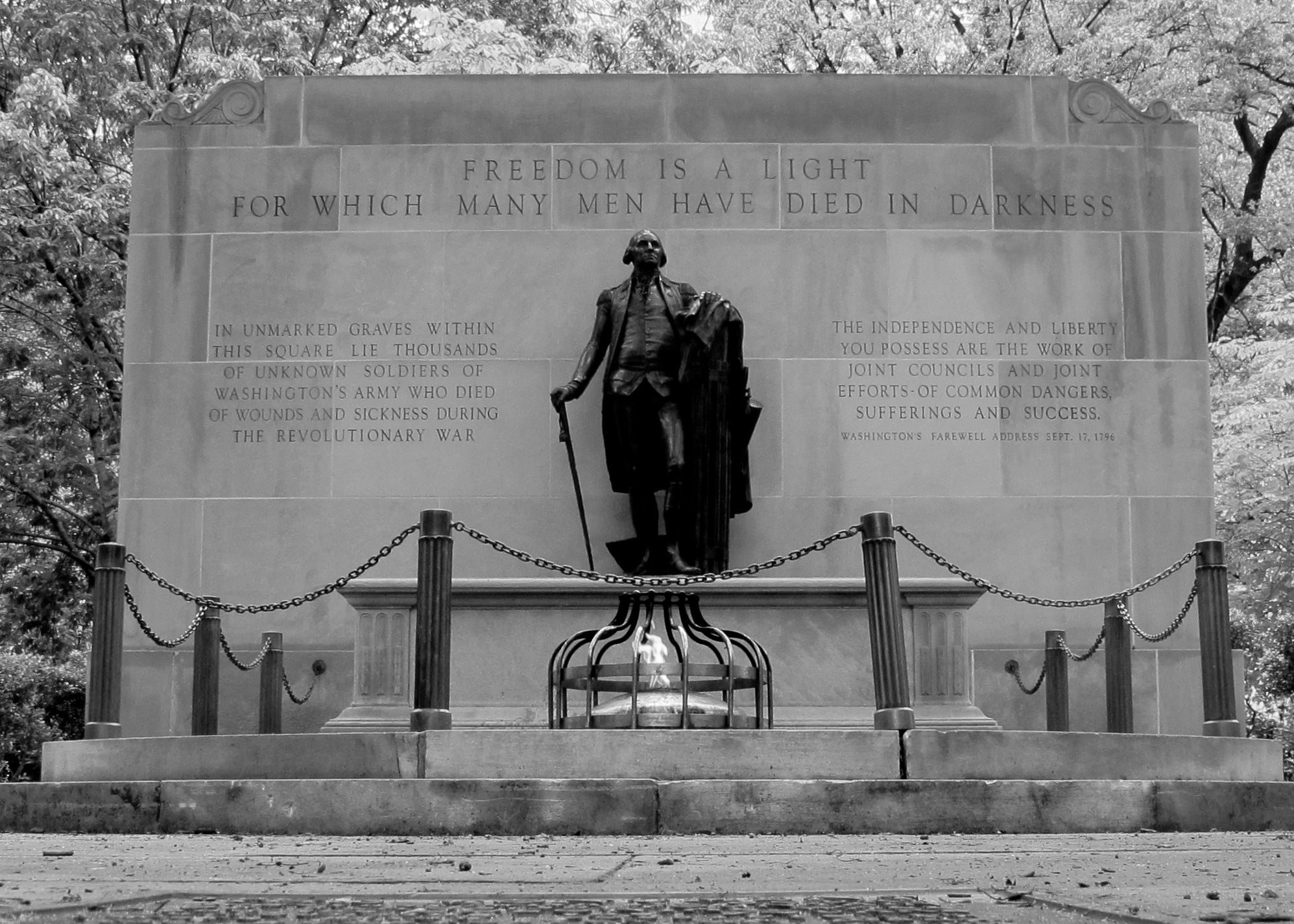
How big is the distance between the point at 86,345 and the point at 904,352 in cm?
1147

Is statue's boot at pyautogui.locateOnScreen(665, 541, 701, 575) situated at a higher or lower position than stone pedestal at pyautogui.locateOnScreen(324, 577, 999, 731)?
higher

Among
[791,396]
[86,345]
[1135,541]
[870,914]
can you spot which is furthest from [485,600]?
[86,345]

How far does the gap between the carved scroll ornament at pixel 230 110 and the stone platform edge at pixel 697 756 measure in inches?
319

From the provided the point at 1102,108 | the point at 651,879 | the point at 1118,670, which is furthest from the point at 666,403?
A: the point at 651,879

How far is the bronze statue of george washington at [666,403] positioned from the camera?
15.2m

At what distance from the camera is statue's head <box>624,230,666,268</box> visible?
49.8ft

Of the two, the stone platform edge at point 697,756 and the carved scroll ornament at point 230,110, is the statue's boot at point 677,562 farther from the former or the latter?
the carved scroll ornament at point 230,110

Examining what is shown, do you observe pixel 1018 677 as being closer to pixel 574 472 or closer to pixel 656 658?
pixel 574 472

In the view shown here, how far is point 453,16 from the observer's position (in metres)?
24.9

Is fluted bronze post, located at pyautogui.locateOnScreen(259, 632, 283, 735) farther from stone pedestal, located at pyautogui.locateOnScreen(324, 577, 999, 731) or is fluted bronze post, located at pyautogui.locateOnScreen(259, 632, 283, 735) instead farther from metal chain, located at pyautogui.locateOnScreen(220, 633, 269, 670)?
stone pedestal, located at pyautogui.locateOnScreen(324, 577, 999, 731)

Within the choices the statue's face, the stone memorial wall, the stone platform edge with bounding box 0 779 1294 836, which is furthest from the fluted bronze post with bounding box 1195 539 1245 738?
the statue's face

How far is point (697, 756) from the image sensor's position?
9.98 meters

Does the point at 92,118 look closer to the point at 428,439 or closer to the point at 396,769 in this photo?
the point at 428,439

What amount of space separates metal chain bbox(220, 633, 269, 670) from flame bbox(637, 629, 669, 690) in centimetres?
381
